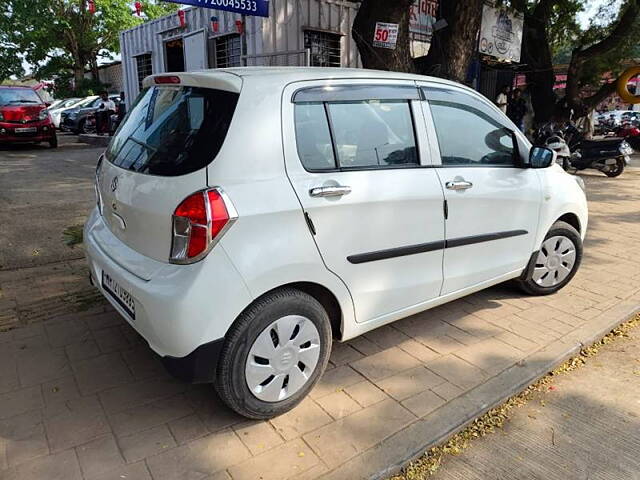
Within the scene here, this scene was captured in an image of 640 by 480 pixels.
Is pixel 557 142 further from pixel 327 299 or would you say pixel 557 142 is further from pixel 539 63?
pixel 327 299

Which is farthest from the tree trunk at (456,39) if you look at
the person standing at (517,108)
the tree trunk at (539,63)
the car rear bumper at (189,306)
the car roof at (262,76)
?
the person standing at (517,108)

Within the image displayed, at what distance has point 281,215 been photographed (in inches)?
98.0

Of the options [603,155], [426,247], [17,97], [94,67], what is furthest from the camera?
[94,67]

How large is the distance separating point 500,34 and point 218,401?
1047cm

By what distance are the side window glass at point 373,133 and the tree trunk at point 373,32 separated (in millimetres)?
3477

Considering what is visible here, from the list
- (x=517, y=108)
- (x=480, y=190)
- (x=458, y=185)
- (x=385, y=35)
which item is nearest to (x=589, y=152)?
(x=517, y=108)

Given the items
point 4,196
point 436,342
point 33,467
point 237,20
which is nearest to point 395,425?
point 436,342

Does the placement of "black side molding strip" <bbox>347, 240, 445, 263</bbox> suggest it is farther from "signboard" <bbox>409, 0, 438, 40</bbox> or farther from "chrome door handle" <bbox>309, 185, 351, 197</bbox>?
"signboard" <bbox>409, 0, 438, 40</bbox>

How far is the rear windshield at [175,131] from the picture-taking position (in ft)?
8.07

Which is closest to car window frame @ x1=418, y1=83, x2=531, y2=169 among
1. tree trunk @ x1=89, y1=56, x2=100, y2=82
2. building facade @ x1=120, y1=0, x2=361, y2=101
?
building facade @ x1=120, y1=0, x2=361, y2=101

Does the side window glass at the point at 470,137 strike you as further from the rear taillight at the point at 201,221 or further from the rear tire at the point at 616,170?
the rear tire at the point at 616,170

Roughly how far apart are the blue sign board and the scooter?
7979 mm

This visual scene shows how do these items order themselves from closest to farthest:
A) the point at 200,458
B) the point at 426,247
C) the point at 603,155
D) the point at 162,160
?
the point at 200,458, the point at 162,160, the point at 426,247, the point at 603,155

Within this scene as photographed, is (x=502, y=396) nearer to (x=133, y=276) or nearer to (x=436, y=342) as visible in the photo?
(x=436, y=342)
